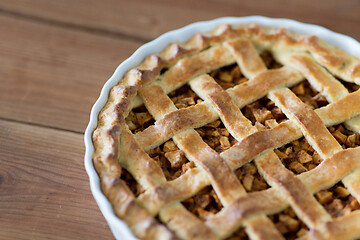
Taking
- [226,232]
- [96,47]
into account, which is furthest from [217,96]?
[96,47]

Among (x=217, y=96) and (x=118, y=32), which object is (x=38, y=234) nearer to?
(x=217, y=96)

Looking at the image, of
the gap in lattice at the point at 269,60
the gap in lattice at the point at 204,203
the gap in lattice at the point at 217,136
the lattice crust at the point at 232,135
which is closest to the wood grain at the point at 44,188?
the lattice crust at the point at 232,135

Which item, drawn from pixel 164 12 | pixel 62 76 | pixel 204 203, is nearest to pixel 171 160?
pixel 204 203

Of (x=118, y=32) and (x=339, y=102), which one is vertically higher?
(x=339, y=102)

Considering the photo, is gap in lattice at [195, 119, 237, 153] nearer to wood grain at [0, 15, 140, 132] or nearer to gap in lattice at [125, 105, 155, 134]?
gap in lattice at [125, 105, 155, 134]

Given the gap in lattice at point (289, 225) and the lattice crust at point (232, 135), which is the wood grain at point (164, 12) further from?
the gap in lattice at point (289, 225)

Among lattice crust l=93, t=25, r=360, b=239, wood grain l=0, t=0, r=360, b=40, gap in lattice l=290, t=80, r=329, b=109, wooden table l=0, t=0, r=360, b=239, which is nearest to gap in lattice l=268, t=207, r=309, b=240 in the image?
lattice crust l=93, t=25, r=360, b=239

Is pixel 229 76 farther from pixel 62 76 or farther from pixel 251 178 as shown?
pixel 62 76

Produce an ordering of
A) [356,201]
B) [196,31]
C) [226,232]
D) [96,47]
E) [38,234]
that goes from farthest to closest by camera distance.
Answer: [96,47]
[196,31]
[38,234]
[356,201]
[226,232]

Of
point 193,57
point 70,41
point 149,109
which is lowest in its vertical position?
point 70,41
